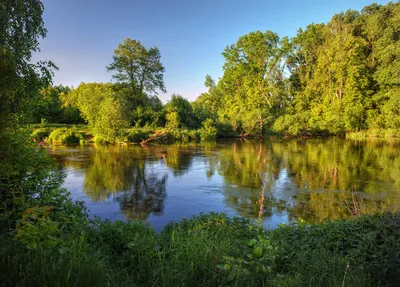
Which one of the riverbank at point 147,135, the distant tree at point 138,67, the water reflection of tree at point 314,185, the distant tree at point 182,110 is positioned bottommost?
the water reflection of tree at point 314,185

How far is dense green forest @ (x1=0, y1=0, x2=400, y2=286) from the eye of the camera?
3.50m

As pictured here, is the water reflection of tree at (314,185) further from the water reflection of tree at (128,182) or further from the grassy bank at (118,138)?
the grassy bank at (118,138)

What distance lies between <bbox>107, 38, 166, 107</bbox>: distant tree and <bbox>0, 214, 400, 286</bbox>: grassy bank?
1666 inches

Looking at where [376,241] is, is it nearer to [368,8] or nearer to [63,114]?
[63,114]

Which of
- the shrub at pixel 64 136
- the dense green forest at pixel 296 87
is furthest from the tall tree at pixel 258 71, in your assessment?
the shrub at pixel 64 136

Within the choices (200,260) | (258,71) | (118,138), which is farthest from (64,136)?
(258,71)

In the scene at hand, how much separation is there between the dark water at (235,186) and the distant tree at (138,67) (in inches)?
1033

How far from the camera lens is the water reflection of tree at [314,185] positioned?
1005 cm

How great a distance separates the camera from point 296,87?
177ft

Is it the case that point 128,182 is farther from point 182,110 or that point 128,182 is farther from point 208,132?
point 182,110

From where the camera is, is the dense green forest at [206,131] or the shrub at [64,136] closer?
the dense green forest at [206,131]

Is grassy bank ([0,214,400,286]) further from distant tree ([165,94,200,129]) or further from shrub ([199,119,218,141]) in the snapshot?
distant tree ([165,94,200,129])

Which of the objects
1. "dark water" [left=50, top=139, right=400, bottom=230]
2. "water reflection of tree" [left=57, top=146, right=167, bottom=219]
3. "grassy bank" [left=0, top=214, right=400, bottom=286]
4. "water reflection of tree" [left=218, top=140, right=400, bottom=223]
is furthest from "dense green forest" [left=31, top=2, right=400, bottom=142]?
"grassy bank" [left=0, top=214, right=400, bottom=286]

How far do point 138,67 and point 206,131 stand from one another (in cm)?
1660
